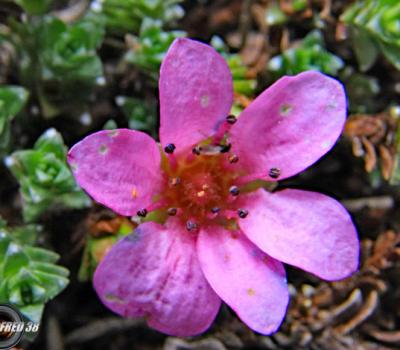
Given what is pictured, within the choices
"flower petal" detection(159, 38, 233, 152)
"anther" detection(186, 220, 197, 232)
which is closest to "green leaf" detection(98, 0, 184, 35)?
"flower petal" detection(159, 38, 233, 152)

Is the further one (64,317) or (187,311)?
(64,317)

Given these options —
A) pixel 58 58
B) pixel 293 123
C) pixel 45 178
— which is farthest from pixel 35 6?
pixel 293 123

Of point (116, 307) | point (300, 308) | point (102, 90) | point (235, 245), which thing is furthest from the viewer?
point (102, 90)

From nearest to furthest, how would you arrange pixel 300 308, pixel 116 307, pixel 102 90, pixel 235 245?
pixel 116 307, pixel 235 245, pixel 300 308, pixel 102 90

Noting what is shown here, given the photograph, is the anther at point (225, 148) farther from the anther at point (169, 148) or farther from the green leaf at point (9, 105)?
the green leaf at point (9, 105)

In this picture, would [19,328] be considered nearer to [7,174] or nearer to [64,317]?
[64,317]

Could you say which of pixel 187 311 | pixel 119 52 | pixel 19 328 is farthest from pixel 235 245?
pixel 119 52
